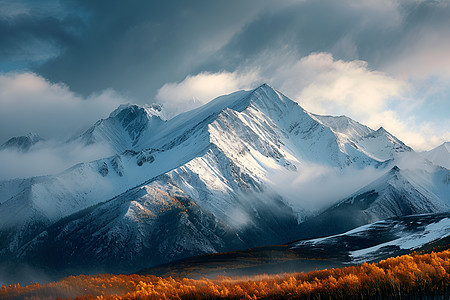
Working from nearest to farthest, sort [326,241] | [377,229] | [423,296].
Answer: [423,296] → [326,241] → [377,229]

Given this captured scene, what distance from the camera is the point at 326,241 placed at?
15088 centimetres

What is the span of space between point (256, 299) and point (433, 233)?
309 feet

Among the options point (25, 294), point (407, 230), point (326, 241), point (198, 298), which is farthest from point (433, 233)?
point (25, 294)

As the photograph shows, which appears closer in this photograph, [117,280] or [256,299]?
[256,299]

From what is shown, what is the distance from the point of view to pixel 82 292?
3850 centimetres

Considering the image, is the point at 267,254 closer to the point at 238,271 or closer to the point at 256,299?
the point at 238,271

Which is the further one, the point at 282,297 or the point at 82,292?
the point at 82,292

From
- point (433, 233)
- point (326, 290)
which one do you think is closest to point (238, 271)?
point (326, 290)

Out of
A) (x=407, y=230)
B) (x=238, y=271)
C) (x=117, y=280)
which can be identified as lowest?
(x=407, y=230)

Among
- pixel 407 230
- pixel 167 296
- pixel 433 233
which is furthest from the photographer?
pixel 407 230

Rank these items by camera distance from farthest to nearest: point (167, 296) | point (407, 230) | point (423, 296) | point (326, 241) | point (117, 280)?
point (326, 241) < point (407, 230) < point (117, 280) < point (167, 296) < point (423, 296)

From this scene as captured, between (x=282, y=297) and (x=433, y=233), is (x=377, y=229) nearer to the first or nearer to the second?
(x=433, y=233)

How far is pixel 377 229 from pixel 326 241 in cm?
2714

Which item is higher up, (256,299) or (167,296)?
(167,296)
